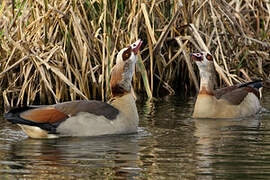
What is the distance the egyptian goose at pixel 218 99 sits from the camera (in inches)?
439

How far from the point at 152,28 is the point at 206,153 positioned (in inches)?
199

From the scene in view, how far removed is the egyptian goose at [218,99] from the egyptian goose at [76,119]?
81.9 inches

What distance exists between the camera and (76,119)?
8.88 m

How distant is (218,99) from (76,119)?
10.8 feet

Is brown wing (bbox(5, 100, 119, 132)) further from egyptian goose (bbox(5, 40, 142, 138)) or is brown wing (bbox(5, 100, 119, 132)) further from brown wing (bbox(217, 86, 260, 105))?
brown wing (bbox(217, 86, 260, 105))

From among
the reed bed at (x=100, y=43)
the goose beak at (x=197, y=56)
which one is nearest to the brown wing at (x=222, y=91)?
the reed bed at (x=100, y=43)

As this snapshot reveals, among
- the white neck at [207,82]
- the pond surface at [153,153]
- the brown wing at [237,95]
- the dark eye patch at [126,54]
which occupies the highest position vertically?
the dark eye patch at [126,54]

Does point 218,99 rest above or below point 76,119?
above

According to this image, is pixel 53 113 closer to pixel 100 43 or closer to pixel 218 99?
pixel 100 43

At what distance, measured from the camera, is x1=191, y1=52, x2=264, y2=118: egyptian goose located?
1115cm

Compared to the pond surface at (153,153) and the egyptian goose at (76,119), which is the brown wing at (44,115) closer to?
the egyptian goose at (76,119)

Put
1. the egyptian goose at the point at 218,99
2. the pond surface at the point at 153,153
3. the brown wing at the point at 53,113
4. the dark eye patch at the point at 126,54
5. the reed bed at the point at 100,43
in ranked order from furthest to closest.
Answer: the reed bed at the point at 100,43 → the egyptian goose at the point at 218,99 → the dark eye patch at the point at 126,54 → the brown wing at the point at 53,113 → the pond surface at the point at 153,153

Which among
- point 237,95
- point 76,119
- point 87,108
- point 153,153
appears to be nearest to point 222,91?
point 237,95

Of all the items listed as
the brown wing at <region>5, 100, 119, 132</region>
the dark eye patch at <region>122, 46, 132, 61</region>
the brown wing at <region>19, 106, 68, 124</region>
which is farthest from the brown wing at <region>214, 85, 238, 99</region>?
the brown wing at <region>19, 106, 68, 124</region>
